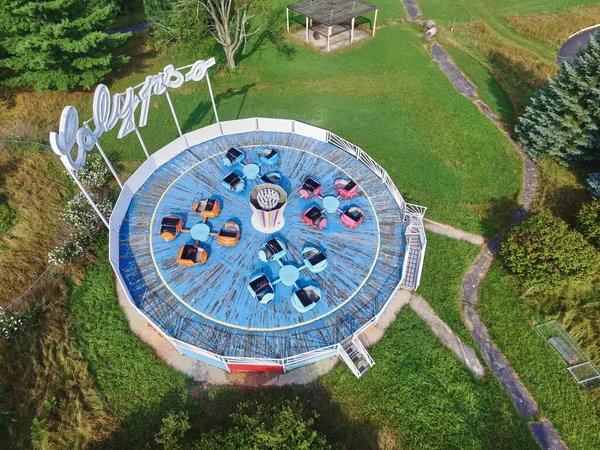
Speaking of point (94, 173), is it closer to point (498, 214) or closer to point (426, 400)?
point (426, 400)

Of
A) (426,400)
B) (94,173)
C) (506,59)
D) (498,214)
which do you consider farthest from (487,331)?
(506,59)

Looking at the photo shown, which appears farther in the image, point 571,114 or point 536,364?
point 571,114

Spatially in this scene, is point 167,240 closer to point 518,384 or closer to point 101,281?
point 101,281

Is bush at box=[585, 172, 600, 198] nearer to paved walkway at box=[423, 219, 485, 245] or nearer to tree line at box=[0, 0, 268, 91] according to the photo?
paved walkway at box=[423, 219, 485, 245]

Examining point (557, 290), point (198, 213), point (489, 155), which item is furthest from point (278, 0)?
point (557, 290)

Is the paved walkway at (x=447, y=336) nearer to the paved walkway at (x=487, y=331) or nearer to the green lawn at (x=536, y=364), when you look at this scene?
the paved walkway at (x=487, y=331)

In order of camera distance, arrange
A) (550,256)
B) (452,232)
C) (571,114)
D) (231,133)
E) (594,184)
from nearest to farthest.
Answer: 1. (550,256)
2. (594,184)
3. (452,232)
4. (571,114)
5. (231,133)
